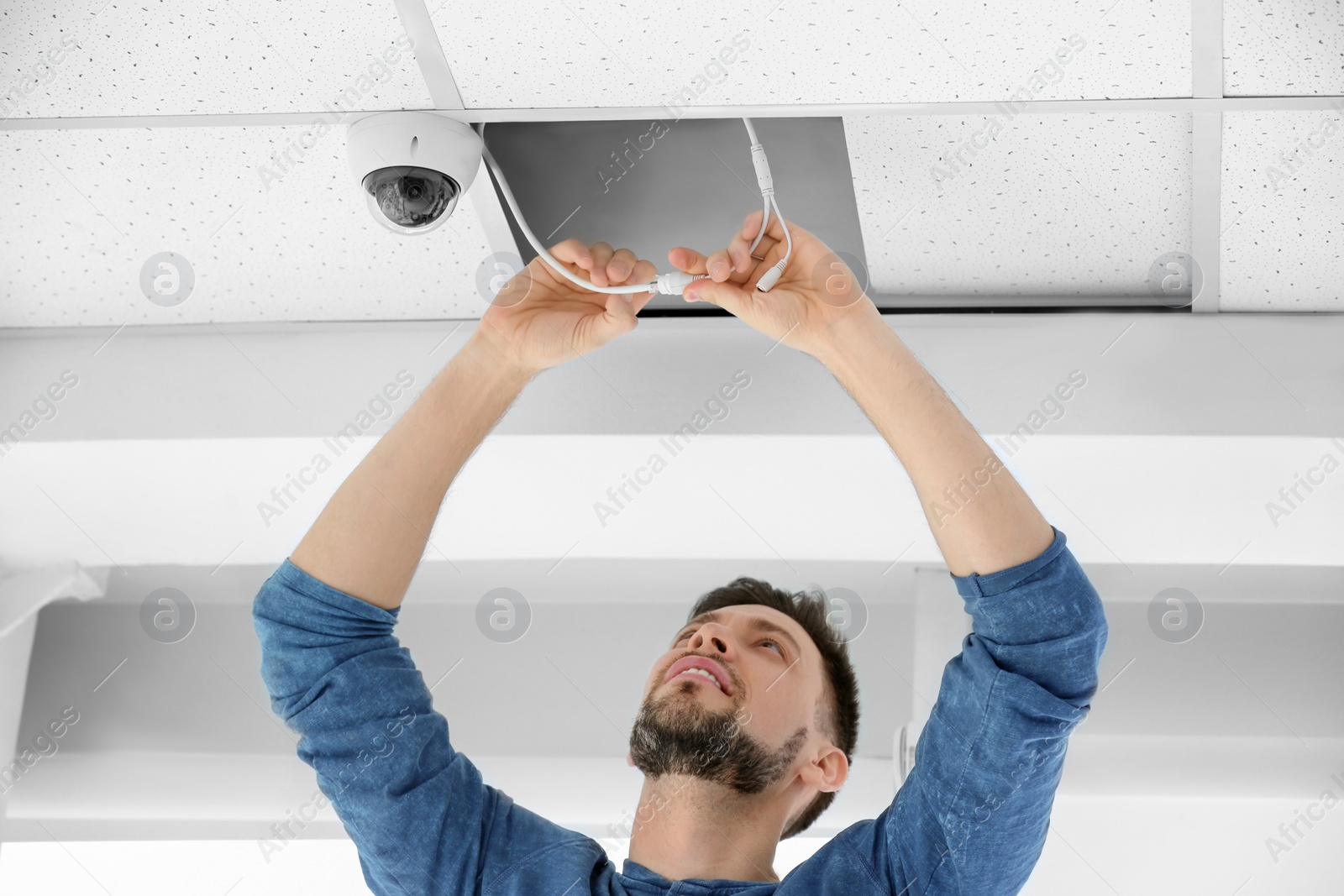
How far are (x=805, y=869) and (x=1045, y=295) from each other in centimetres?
84

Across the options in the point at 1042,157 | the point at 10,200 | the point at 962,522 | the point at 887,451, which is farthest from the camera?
the point at 887,451

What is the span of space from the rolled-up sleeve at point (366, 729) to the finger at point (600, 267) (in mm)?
431

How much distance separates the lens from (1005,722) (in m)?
1.09

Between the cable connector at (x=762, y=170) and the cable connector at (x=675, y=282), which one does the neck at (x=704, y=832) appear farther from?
the cable connector at (x=762, y=170)

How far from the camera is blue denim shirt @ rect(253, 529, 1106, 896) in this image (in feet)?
3.61

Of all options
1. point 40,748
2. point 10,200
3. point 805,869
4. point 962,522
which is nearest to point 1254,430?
point 962,522

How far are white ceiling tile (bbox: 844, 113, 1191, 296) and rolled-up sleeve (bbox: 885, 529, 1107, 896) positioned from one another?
1.61ft

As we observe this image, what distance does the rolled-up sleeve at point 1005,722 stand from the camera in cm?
109

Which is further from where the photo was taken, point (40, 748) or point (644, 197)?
point (40, 748)

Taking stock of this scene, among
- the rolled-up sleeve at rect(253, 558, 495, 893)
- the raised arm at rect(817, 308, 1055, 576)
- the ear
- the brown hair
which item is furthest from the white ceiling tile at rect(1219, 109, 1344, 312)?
the rolled-up sleeve at rect(253, 558, 495, 893)

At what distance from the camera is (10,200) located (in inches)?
58.4

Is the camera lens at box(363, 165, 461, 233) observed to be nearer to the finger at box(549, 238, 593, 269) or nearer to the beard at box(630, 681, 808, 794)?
the finger at box(549, 238, 593, 269)

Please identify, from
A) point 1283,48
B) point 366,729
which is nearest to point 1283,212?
point 1283,48

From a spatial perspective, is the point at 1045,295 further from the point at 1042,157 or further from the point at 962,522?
the point at 962,522
